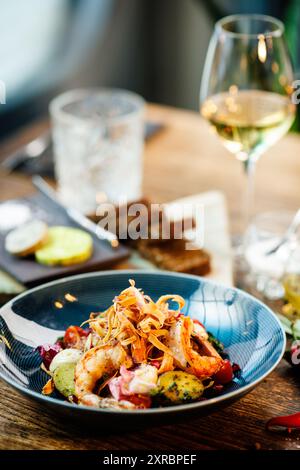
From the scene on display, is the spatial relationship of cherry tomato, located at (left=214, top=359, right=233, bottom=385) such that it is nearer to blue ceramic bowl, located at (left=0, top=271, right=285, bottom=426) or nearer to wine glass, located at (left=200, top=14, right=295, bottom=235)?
blue ceramic bowl, located at (left=0, top=271, right=285, bottom=426)

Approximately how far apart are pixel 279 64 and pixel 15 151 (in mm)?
1064

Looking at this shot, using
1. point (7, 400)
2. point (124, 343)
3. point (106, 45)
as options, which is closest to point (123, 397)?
point (124, 343)

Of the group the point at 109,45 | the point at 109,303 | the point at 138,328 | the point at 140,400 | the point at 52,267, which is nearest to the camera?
the point at 140,400

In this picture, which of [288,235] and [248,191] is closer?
[288,235]

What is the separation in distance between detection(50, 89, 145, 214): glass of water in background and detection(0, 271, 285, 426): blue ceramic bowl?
1.91ft

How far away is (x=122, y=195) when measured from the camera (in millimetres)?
2074

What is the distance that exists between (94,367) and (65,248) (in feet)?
1.95

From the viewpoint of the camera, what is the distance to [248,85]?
1721 millimetres

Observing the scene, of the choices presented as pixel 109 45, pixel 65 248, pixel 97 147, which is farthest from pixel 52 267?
pixel 109 45

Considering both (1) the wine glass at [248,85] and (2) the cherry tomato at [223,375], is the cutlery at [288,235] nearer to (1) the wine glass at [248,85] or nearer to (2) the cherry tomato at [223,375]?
(1) the wine glass at [248,85]

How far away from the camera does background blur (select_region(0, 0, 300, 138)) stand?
356 centimetres

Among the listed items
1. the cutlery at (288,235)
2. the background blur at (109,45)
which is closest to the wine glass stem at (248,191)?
the cutlery at (288,235)

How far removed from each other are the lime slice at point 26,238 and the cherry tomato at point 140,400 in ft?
2.20

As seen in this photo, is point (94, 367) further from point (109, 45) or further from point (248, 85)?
point (109, 45)
